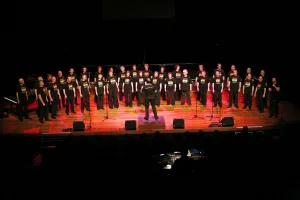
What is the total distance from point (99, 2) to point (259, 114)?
9069 millimetres

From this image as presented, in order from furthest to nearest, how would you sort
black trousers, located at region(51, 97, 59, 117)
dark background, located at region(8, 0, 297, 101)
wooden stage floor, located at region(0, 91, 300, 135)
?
dark background, located at region(8, 0, 297, 101), black trousers, located at region(51, 97, 59, 117), wooden stage floor, located at region(0, 91, 300, 135)

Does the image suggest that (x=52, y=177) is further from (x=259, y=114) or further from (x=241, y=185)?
(x=259, y=114)

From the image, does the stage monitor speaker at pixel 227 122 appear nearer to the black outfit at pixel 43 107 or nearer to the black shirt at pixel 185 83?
the black shirt at pixel 185 83

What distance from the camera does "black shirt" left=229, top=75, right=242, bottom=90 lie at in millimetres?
13844

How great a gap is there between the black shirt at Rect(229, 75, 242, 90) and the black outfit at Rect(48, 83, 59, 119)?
21.7ft

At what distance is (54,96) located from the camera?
519 inches

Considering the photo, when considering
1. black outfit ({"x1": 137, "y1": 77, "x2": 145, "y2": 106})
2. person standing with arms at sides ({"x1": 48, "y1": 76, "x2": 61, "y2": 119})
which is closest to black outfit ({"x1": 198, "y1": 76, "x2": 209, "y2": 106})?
black outfit ({"x1": 137, "y1": 77, "x2": 145, "y2": 106})

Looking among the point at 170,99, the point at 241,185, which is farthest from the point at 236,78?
the point at 241,185

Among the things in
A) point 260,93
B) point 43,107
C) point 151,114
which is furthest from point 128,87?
point 260,93

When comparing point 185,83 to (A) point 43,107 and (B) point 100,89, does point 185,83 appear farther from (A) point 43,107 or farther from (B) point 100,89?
(A) point 43,107

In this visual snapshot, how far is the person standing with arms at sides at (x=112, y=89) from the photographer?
1405 cm

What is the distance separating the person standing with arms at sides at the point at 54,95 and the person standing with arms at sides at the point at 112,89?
1.99 meters

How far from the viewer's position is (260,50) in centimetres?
1762

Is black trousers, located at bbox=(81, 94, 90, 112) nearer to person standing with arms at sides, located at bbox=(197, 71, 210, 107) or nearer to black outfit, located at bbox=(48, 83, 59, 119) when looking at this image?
black outfit, located at bbox=(48, 83, 59, 119)
